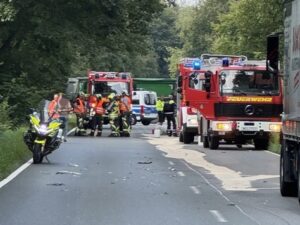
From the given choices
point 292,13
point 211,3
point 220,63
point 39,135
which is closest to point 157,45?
point 211,3

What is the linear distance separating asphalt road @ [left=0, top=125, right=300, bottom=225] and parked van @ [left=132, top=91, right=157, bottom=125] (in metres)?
26.6

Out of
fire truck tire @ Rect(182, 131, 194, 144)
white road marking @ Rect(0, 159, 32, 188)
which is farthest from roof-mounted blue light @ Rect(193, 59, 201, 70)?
white road marking @ Rect(0, 159, 32, 188)

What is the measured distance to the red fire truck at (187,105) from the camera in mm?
26425

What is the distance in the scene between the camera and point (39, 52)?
3459 centimetres

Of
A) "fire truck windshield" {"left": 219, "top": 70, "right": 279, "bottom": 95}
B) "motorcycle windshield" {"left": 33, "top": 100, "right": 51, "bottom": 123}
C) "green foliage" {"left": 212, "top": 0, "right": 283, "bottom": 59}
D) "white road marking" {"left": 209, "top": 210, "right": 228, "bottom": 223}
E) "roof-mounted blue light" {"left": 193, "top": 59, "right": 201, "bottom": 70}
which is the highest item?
"green foliage" {"left": 212, "top": 0, "right": 283, "bottom": 59}

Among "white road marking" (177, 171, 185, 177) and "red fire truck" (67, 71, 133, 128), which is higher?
"red fire truck" (67, 71, 133, 128)

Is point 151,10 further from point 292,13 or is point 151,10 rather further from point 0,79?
point 292,13

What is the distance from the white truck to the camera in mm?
11219

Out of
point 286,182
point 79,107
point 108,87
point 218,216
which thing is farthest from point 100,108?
point 218,216

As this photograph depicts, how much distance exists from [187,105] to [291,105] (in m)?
14.8

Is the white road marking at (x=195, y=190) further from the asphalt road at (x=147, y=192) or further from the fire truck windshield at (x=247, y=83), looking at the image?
the fire truck windshield at (x=247, y=83)

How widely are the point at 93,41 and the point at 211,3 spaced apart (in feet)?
134

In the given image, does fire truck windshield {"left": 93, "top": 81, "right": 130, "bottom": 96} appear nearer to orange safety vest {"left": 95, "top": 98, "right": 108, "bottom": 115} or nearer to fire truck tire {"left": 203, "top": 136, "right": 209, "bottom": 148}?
orange safety vest {"left": 95, "top": 98, "right": 108, "bottom": 115}

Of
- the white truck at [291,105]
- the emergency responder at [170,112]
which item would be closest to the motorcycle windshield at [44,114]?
the white truck at [291,105]
